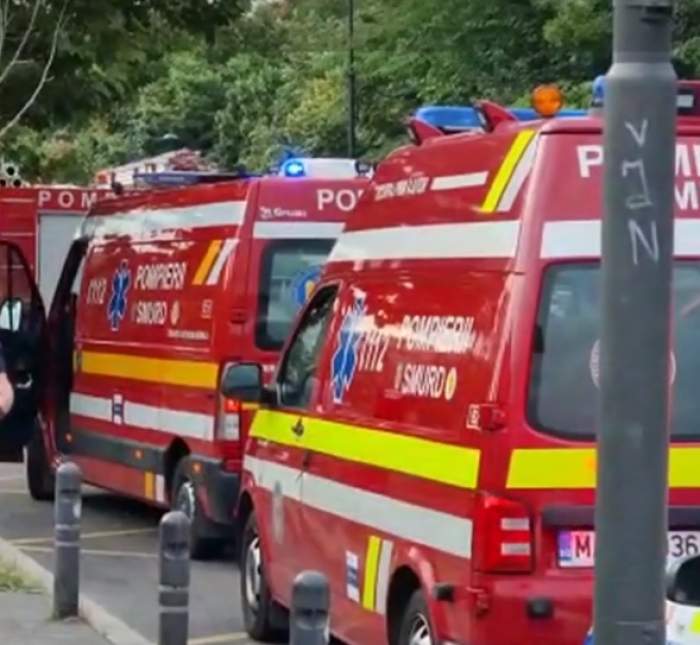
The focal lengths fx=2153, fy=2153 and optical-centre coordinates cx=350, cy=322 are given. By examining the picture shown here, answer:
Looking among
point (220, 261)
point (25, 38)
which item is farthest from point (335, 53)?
point (220, 261)

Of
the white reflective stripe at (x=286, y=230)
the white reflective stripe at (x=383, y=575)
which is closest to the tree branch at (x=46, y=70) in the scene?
the white reflective stripe at (x=286, y=230)

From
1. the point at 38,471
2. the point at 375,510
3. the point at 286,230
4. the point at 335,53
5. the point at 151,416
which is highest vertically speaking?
the point at 335,53

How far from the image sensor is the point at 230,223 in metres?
13.5

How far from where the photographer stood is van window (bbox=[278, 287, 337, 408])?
9586mm

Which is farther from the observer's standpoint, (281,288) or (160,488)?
(160,488)

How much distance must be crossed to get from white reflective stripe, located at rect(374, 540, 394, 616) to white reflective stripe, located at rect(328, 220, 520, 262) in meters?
1.12

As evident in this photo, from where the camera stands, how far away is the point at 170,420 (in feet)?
47.2

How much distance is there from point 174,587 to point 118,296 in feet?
Result: 23.9

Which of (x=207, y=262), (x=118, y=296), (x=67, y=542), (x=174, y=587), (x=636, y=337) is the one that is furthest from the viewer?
(x=118, y=296)

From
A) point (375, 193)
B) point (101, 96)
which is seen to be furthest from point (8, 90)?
point (375, 193)

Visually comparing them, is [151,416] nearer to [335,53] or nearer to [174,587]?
[174,587]

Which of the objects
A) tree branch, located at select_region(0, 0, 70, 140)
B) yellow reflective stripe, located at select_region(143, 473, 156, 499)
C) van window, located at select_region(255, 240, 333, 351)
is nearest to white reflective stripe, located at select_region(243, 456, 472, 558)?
van window, located at select_region(255, 240, 333, 351)

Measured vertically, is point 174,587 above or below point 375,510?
below

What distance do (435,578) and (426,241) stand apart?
54.0 inches
